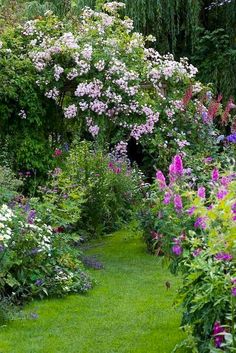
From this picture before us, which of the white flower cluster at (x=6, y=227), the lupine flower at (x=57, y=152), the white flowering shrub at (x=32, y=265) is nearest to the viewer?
the white flower cluster at (x=6, y=227)

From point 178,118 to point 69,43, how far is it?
1862 mm

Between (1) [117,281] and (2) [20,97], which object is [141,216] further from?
(2) [20,97]

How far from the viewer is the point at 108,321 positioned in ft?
19.3

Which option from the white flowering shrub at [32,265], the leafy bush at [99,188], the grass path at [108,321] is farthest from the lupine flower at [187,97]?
the white flowering shrub at [32,265]

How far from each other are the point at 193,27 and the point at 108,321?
871 cm

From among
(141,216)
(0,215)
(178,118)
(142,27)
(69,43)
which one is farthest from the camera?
(142,27)

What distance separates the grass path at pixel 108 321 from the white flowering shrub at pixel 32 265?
15 cm

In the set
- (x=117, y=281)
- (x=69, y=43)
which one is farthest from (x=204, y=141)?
(x=117, y=281)

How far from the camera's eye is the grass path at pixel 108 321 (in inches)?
207

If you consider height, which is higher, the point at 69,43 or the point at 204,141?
the point at 69,43

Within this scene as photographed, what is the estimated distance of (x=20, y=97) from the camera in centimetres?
921

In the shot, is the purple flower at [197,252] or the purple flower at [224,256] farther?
the purple flower at [197,252]

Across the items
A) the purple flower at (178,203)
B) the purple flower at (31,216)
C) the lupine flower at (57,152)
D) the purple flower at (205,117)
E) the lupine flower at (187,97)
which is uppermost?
the lupine flower at (187,97)

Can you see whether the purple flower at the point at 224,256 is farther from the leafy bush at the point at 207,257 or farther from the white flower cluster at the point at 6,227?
the white flower cluster at the point at 6,227
